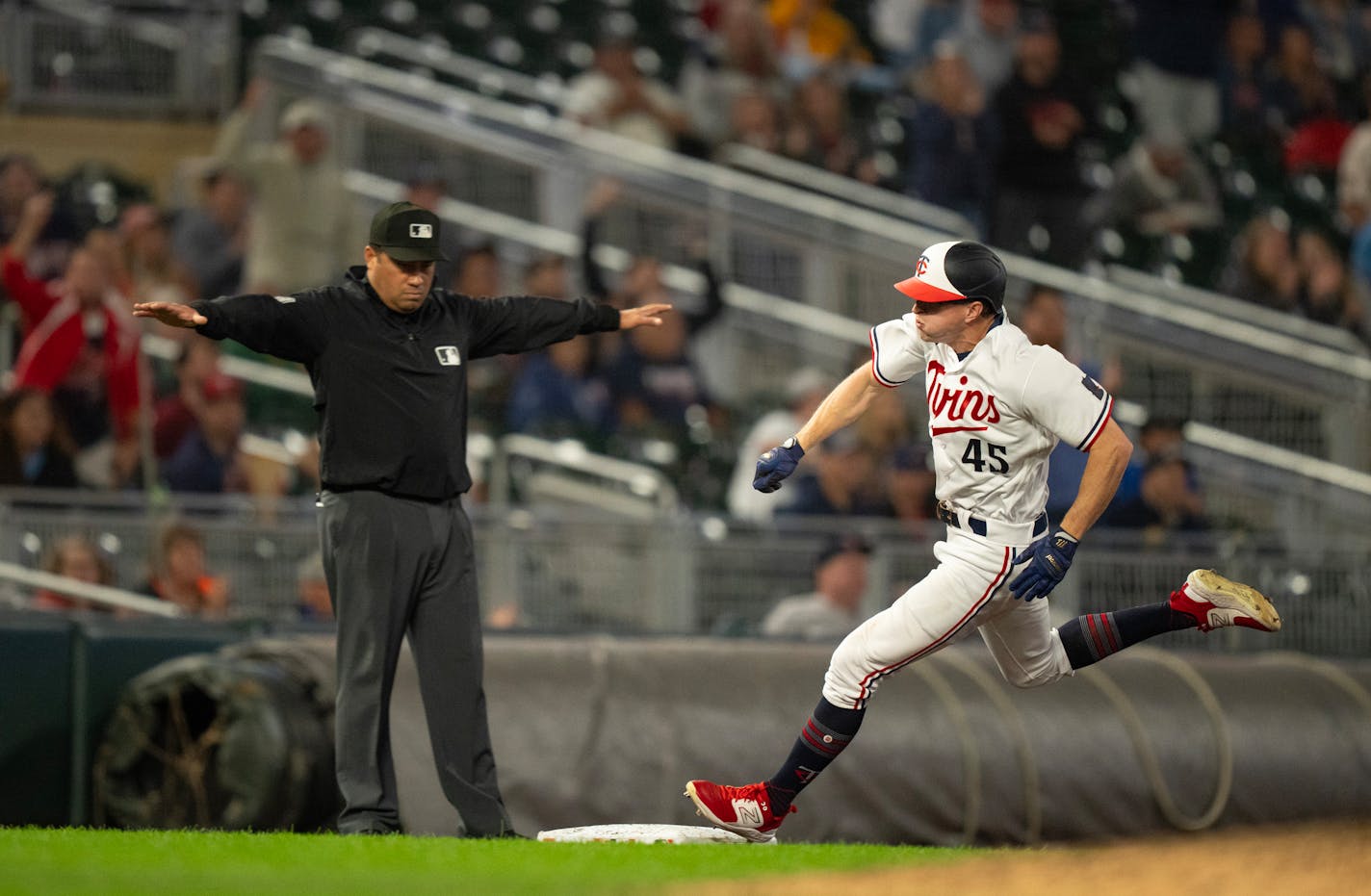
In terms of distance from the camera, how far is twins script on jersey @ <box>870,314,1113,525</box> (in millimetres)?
6543

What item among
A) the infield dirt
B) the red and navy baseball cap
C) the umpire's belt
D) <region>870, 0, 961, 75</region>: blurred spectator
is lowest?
the infield dirt

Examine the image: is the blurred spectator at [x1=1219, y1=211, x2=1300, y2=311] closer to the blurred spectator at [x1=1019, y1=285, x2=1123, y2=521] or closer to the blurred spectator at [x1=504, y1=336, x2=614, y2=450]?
the blurred spectator at [x1=1019, y1=285, x2=1123, y2=521]

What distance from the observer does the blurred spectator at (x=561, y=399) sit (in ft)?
39.9

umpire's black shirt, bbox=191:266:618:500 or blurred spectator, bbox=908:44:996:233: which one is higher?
blurred spectator, bbox=908:44:996:233

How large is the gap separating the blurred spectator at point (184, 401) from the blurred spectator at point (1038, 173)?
5966 millimetres

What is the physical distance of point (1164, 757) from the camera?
9602mm

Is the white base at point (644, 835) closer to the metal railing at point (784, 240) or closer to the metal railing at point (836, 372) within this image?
the metal railing at point (836, 372)

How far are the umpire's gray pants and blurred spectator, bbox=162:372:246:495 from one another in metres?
4.14

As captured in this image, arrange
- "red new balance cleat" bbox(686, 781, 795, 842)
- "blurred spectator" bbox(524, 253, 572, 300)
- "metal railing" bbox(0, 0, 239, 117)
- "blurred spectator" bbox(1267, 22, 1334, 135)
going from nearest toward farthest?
"red new balance cleat" bbox(686, 781, 795, 842) → "blurred spectator" bbox(524, 253, 572, 300) → "metal railing" bbox(0, 0, 239, 117) → "blurred spectator" bbox(1267, 22, 1334, 135)

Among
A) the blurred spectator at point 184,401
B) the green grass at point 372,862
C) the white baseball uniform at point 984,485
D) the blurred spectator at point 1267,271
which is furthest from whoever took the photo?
the blurred spectator at point 1267,271

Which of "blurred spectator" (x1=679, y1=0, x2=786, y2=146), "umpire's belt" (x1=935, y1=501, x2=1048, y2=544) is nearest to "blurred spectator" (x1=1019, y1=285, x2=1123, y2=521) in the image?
"blurred spectator" (x1=679, y1=0, x2=786, y2=146)

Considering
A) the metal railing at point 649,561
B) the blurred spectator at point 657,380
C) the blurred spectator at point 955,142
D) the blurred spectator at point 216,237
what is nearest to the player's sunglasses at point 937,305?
the metal railing at point 649,561

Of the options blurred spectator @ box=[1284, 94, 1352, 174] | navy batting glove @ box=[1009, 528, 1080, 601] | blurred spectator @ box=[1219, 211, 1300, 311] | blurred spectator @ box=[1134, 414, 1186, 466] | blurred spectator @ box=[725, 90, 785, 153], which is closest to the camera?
navy batting glove @ box=[1009, 528, 1080, 601]

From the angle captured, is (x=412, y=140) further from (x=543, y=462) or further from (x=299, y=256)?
(x=543, y=462)
